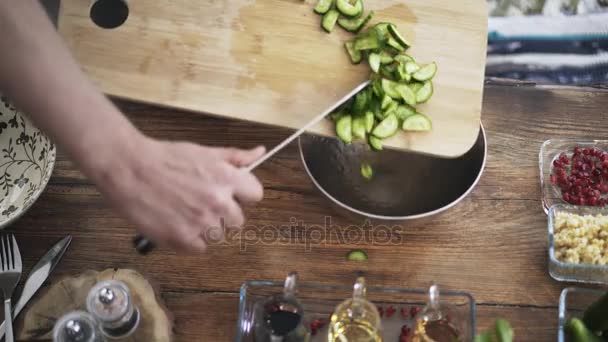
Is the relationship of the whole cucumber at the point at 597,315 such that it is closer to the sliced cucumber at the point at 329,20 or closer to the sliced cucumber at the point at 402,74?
the sliced cucumber at the point at 402,74

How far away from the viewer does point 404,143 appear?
59.8 inches

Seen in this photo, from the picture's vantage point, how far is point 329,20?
1.61 m

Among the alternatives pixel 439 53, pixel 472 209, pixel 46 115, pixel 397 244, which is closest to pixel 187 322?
pixel 397 244

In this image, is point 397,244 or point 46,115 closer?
point 46,115

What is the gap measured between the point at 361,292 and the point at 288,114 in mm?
455

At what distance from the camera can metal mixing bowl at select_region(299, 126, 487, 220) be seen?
5.50ft

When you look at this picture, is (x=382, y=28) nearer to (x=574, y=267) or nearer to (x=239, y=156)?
(x=239, y=156)

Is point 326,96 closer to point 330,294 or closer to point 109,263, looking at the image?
point 330,294

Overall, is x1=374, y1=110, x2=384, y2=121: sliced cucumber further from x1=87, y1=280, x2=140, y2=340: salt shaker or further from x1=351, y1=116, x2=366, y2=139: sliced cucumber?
x1=87, y1=280, x2=140, y2=340: salt shaker

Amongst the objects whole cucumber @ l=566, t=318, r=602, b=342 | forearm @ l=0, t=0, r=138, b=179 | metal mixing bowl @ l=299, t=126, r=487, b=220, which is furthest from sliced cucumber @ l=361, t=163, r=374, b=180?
forearm @ l=0, t=0, r=138, b=179

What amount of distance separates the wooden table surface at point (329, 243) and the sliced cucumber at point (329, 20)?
344 mm

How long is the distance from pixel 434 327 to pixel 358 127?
499mm

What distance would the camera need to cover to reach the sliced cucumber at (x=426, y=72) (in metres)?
1.53

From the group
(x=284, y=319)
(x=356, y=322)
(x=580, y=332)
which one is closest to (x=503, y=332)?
(x=580, y=332)
